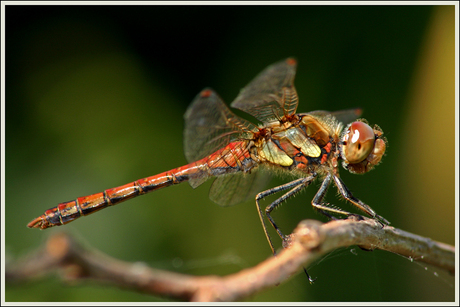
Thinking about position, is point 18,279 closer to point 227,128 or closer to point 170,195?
point 227,128

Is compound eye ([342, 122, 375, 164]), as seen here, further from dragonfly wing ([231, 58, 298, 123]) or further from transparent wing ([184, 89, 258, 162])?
transparent wing ([184, 89, 258, 162])

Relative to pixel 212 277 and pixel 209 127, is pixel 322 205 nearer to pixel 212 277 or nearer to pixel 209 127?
pixel 209 127

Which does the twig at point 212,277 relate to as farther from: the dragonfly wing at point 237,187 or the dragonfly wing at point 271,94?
the dragonfly wing at point 237,187

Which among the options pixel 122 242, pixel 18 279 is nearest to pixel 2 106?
pixel 122 242

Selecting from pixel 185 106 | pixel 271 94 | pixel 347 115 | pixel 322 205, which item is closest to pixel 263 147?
pixel 271 94

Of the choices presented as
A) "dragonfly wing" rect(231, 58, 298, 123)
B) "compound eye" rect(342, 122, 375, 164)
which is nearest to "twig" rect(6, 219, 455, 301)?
"compound eye" rect(342, 122, 375, 164)

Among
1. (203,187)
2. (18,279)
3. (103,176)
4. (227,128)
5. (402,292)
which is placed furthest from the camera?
(203,187)

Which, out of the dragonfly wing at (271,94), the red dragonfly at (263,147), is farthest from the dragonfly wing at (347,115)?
the dragonfly wing at (271,94)
